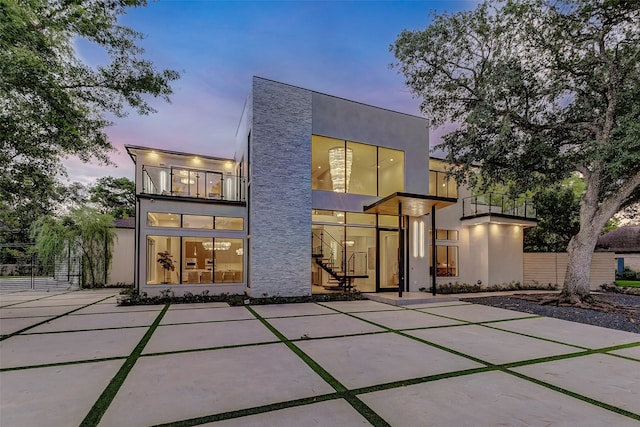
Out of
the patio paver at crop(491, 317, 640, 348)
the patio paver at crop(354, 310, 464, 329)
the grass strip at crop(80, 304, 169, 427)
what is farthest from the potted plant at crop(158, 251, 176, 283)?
the patio paver at crop(491, 317, 640, 348)

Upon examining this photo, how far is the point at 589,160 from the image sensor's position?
8914 mm

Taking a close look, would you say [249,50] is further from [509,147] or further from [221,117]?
[509,147]

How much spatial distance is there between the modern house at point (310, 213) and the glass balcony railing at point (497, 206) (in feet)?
0.61

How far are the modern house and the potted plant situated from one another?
3cm

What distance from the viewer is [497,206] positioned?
14.7 m

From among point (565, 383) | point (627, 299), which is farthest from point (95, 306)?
point (627, 299)

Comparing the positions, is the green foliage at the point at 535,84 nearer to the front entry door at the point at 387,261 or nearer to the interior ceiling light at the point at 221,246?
the front entry door at the point at 387,261

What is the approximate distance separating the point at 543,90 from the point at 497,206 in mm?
6624

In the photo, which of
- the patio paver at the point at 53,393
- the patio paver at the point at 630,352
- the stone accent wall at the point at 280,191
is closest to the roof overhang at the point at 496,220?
the stone accent wall at the point at 280,191

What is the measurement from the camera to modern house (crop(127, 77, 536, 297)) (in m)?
10.4

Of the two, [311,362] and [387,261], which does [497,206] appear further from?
[311,362]

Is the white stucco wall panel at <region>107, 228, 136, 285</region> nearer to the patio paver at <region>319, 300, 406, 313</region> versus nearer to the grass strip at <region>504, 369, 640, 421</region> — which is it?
the patio paver at <region>319, 300, 406, 313</region>

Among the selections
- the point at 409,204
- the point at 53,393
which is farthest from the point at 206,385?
the point at 409,204

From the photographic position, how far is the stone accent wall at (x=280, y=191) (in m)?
10.4
